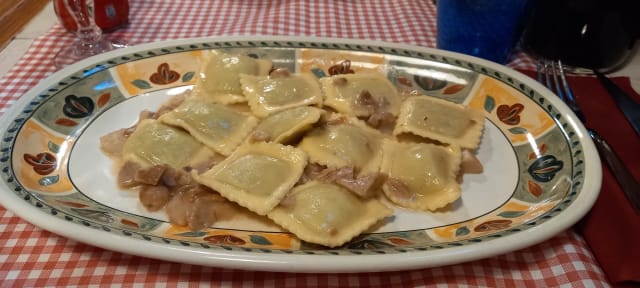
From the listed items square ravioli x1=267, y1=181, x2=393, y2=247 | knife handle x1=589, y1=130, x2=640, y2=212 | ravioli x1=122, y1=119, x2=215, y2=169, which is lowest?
ravioli x1=122, y1=119, x2=215, y2=169

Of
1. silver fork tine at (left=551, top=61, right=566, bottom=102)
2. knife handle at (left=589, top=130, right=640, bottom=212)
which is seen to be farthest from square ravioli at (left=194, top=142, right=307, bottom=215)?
silver fork tine at (left=551, top=61, right=566, bottom=102)

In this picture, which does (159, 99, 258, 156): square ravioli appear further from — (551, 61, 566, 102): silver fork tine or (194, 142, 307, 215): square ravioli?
(551, 61, 566, 102): silver fork tine

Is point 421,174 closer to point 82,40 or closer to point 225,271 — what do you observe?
point 225,271

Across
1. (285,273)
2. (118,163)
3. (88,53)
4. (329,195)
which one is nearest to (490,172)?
(329,195)

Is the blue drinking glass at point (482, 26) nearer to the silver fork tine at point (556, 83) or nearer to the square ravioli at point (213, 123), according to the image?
the silver fork tine at point (556, 83)

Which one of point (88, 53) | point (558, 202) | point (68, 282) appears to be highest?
point (558, 202)

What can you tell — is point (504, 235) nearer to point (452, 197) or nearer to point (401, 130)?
point (452, 197)

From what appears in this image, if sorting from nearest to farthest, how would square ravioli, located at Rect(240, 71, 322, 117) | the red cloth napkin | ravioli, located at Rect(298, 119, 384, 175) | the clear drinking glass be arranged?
1. the red cloth napkin
2. ravioli, located at Rect(298, 119, 384, 175)
3. square ravioli, located at Rect(240, 71, 322, 117)
4. the clear drinking glass

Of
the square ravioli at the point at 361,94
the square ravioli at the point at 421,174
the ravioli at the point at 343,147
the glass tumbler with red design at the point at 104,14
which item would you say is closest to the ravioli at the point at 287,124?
the ravioli at the point at 343,147
